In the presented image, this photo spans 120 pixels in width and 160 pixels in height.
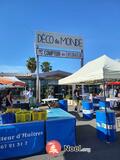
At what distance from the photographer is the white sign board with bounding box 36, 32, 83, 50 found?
72.7 feet

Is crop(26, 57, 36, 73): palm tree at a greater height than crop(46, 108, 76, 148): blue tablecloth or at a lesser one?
greater

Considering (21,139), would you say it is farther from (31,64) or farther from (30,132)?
(31,64)

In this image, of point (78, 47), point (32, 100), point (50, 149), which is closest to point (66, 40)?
point (78, 47)

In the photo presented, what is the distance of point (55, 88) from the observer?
32.7 m

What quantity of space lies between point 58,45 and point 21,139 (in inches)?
646

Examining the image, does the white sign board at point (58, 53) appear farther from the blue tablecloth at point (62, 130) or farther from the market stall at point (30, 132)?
the blue tablecloth at point (62, 130)

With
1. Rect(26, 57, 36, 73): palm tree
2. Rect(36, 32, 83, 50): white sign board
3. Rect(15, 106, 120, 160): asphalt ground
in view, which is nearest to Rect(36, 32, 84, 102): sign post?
Rect(36, 32, 83, 50): white sign board

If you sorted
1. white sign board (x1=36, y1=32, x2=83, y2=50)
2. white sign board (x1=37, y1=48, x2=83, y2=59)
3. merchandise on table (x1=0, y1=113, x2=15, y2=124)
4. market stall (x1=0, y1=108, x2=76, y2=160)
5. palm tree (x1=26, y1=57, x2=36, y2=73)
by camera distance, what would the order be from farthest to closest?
palm tree (x1=26, y1=57, x2=36, y2=73) → white sign board (x1=37, y1=48, x2=83, y2=59) → white sign board (x1=36, y1=32, x2=83, y2=50) → merchandise on table (x1=0, y1=113, x2=15, y2=124) → market stall (x1=0, y1=108, x2=76, y2=160)

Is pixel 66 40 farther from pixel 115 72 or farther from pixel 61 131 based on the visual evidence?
pixel 61 131

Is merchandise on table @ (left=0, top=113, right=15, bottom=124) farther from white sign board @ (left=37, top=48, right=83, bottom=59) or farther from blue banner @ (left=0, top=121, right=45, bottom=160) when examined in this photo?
white sign board @ (left=37, top=48, right=83, bottom=59)

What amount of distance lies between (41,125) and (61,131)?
2.15ft

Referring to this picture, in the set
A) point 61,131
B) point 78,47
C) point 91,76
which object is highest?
point 78,47

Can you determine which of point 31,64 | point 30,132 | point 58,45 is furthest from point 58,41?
point 31,64

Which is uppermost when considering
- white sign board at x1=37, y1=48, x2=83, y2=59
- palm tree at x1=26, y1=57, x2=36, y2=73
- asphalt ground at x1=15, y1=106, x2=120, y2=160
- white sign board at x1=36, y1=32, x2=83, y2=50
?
palm tree at x1=26, y1=57, x2=36, y2=73
